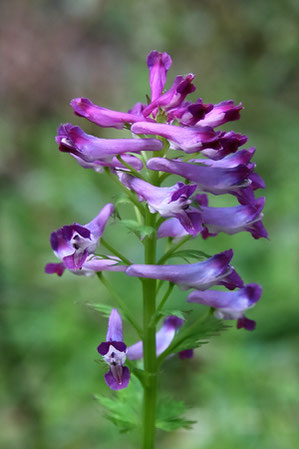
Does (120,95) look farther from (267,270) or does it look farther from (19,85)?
(267,270)

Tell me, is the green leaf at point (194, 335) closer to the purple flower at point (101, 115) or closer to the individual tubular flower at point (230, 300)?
the individual tubular flower at point (230, 300)

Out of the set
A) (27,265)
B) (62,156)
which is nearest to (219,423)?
(27,265)

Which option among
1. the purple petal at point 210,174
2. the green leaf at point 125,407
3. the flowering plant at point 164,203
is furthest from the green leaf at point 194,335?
the purple petal at point 210,174

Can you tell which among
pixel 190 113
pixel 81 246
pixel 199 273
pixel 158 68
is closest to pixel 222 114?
pixel 190 113

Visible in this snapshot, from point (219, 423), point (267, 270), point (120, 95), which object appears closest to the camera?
point (219, 423)

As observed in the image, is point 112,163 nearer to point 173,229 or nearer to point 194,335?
point 173,229

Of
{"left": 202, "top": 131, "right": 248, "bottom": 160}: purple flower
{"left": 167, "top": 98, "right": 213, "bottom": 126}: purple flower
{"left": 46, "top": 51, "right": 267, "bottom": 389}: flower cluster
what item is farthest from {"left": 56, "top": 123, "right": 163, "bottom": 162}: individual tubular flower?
{"left": 202, "top": 131, "right": 248, "bottom": 160}: purple flower

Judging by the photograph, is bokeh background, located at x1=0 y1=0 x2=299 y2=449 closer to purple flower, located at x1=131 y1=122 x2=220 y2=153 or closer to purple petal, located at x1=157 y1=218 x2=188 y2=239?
purple petal, located at x1=157 y1=218 x2=188 y2=239
